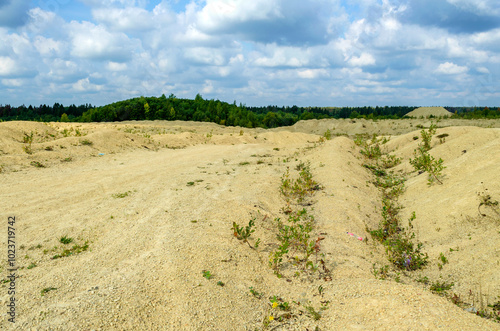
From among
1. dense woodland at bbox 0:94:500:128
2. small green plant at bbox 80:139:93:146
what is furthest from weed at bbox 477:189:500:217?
dense woodland at bbox 0:94:500:128

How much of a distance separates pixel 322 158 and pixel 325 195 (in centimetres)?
436

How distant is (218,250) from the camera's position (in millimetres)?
4816

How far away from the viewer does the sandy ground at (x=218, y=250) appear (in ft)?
11.2

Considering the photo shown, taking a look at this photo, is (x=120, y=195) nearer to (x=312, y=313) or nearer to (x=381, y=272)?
(x=312, y=313)

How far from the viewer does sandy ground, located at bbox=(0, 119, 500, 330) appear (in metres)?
3.42

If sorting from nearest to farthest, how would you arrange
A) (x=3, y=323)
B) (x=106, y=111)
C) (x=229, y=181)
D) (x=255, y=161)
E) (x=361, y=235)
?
(x=3, y=323) → (x=361, y=235) → (x=229, y=181) → (x=255, y=161) → (x=106, y=111)

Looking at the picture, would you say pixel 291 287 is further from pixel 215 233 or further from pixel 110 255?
pixel 110 255

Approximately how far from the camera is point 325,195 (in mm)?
7961

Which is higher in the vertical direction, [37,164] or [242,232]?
[37,164]

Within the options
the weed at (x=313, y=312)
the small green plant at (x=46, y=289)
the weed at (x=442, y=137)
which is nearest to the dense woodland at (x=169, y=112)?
the weed at (x=442, y=137)

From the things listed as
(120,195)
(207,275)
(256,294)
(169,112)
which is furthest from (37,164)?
(169,112)

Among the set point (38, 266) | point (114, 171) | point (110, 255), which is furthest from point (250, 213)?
point (114, 171)

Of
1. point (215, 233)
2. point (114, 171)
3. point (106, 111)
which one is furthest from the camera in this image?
point (106, 111)

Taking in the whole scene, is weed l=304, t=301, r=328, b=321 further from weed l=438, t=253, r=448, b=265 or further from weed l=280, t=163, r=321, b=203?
weed l=280, t=163, r=321, b=203
